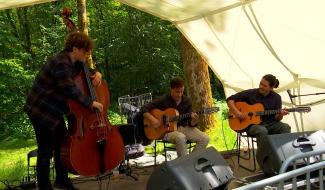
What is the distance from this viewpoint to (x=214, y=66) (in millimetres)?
7348

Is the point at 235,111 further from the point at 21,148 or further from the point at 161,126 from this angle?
the point at 21,148

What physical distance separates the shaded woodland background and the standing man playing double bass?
9.47 metres

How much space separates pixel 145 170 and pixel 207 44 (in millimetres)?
2292

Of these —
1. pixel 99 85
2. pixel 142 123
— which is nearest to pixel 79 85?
pixel 99 85

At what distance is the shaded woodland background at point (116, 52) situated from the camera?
13.5 meters

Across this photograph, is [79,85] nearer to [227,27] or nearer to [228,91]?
[227,27]

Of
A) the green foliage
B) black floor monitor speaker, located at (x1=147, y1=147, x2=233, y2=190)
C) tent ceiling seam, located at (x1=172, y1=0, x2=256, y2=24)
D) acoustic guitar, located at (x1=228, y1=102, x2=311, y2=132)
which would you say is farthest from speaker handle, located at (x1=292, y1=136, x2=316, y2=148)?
the green foliage

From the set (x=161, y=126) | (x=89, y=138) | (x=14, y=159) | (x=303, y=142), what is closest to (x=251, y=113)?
(x=161, y=126)

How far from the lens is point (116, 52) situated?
615 inches

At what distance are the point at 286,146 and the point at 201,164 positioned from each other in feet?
2.76

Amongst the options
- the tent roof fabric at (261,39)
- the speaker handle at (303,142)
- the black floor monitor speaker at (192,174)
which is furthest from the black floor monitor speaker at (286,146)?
the tent roof fabric at (261,39)

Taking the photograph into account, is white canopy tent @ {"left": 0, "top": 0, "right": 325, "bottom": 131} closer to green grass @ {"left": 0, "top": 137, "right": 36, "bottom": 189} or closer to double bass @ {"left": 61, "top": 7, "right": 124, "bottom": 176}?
double bass @ {"left": 61, "top": 7, "right": 124, "bottom": 176}

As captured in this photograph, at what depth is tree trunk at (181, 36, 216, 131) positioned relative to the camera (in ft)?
28.4

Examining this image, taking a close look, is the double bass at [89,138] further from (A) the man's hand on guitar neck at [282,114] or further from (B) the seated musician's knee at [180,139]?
(A) the man's hand on guitar neck at [282,114]
